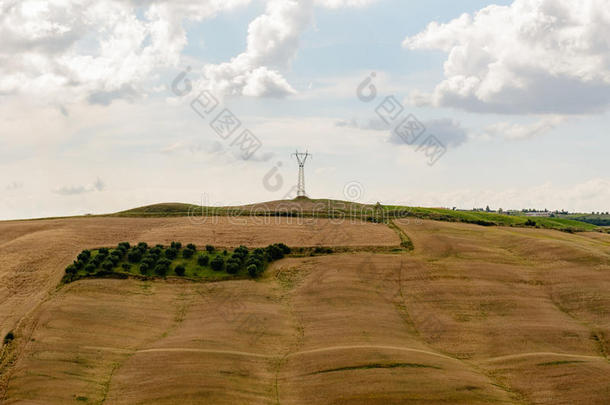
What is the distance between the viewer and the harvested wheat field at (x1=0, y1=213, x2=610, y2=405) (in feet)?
126

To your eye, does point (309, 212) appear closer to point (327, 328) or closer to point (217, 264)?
point (217, 264)

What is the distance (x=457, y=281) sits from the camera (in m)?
62.6

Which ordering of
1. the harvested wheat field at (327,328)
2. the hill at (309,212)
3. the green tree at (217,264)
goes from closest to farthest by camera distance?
1. the harvested wheat field at (327,328)
2. the green tree at (217,264)
3. the hill at (309,212)

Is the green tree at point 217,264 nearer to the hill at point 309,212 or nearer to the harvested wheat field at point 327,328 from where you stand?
the harvested wheat field at point 327,328

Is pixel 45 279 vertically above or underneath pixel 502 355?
above

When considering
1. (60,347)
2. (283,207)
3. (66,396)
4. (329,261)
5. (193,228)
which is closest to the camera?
(66,396)

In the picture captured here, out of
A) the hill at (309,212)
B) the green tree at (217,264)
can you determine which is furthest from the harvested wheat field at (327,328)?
the hill at (309,212)

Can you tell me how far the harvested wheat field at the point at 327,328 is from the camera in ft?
126

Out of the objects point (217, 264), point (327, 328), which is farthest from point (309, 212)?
point (327, 328)

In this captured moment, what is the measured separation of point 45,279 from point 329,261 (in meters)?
35.9

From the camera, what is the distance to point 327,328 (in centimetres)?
4991

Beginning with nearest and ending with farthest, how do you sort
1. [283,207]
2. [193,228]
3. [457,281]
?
[457,281]
[193,228]
[283,207]

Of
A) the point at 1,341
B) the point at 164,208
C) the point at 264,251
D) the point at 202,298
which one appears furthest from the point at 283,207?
the point at 1,341

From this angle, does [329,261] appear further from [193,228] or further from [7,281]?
[7,281]
